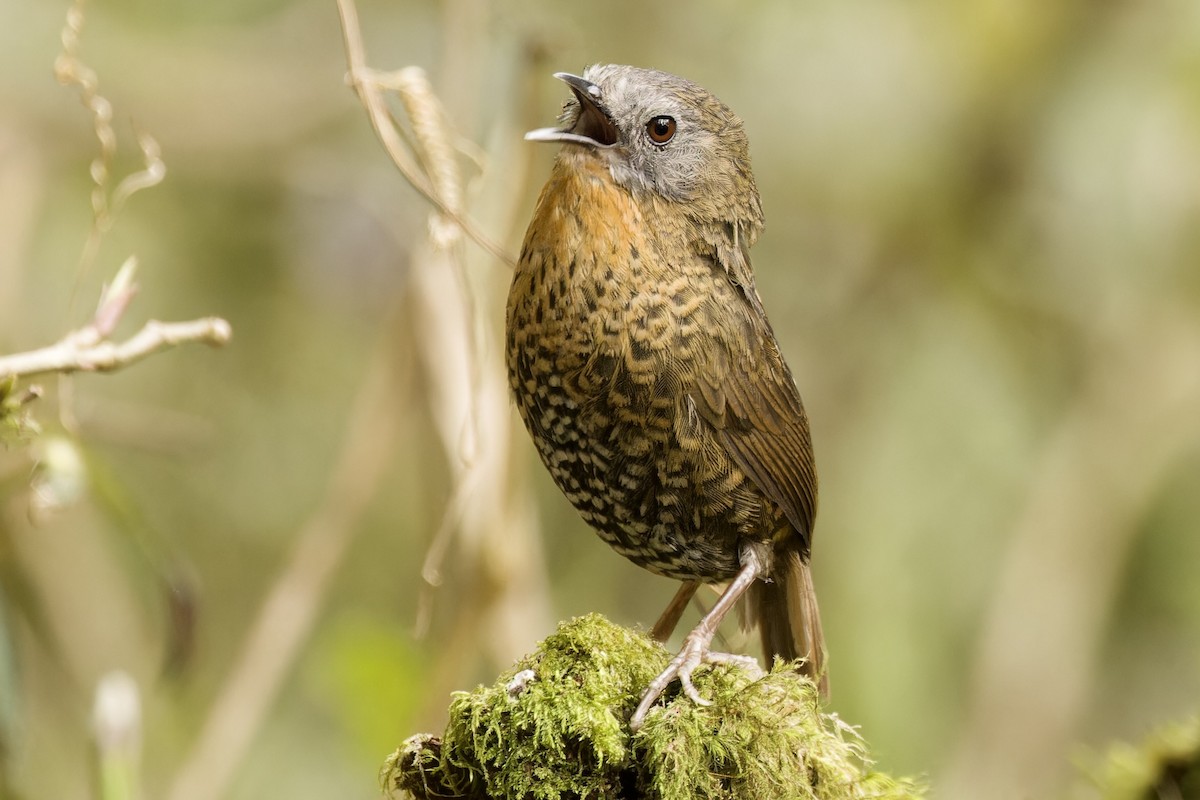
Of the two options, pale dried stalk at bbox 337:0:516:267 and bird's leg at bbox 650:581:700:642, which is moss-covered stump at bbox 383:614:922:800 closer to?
bird's leg at bbox 650:581:700:642

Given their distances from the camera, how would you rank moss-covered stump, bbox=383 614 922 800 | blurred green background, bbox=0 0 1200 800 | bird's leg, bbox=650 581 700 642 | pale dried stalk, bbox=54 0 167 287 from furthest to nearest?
blurred green background, bbox=0 0 1200 800 → bird's leg, bbox=650 581 700 642 → pale dried stalk, bbox=54 0 167 287 → moss-covered stump, bbox=383 614 922 800

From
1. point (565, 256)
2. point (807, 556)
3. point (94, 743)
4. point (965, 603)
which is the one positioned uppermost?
point (565, 256)

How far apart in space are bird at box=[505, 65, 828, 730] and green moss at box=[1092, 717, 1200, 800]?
679 mm

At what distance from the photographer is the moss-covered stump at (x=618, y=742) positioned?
7.47 ft

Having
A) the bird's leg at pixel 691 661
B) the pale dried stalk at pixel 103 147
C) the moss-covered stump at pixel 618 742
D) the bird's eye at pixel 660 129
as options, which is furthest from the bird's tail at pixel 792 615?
the pale dried stalk at pixel 103 147

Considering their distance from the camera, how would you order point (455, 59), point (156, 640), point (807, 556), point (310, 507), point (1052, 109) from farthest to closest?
1. point (310, 507)
2. point (1052, 109)
3. point (156, 640)
4. point (455, 59)
5. point (807, 556)

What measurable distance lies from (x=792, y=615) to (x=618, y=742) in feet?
3.63

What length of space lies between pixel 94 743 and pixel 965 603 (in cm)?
443

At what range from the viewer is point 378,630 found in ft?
14.9

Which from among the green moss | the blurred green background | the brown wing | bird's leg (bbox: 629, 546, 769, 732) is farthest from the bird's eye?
the blurred green background

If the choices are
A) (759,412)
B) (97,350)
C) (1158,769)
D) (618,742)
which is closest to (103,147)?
(97,350)

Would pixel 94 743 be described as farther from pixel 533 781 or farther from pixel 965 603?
pixel 965 603

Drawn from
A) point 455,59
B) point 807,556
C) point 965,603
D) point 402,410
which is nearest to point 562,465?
point 807,556

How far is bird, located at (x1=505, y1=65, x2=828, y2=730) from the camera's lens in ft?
9.14
